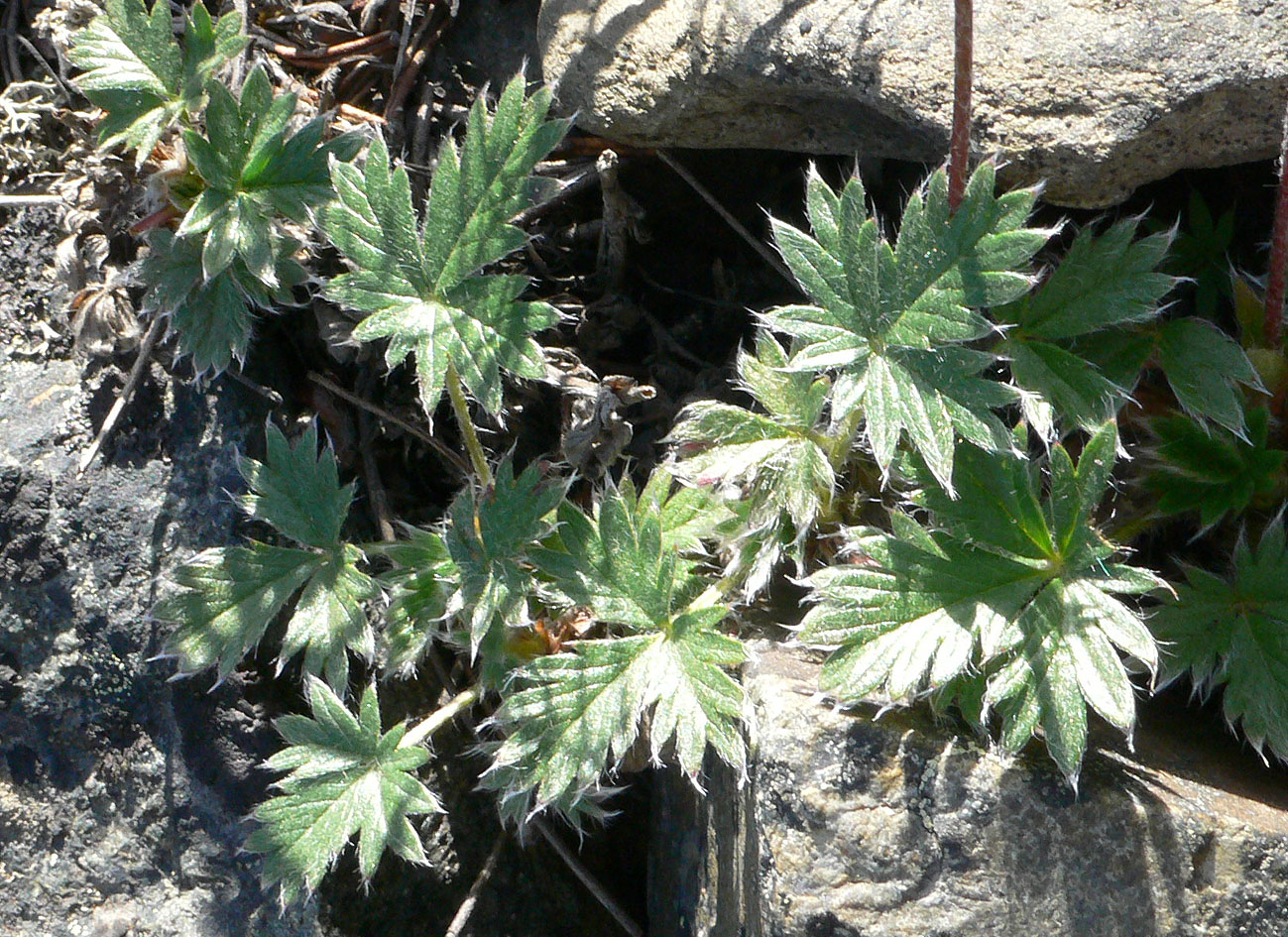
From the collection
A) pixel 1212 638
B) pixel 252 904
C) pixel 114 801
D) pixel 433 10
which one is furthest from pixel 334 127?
pixel 1212 638

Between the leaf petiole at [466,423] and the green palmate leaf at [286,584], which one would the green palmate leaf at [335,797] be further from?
the leaf petiole at [466,423]

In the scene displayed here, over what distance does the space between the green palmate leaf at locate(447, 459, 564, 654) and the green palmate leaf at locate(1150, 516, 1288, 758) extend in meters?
1.27

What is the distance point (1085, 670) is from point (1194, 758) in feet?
1.68

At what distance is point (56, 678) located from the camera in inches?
94.7

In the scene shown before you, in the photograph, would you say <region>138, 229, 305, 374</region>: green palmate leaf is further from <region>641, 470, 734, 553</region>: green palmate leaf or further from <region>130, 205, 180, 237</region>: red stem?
<region>641, 470, 734, 553</region>: green palmate leaf

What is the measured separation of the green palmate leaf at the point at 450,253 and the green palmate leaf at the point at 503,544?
0.22 metres

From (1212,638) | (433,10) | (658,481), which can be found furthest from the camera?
(433,10)

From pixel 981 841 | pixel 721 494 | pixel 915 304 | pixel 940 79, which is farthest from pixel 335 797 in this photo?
pixel 940 79

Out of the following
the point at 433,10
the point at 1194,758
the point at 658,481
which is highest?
the point at 433,10

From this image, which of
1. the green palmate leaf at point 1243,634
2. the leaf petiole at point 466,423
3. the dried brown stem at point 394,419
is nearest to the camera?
the green palmate leaf at point 1243,634

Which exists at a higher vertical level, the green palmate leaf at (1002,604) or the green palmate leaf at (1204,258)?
the green palmate leaf at (1204,258)

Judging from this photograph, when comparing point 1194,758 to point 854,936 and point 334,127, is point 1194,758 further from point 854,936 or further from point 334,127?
point 334,127

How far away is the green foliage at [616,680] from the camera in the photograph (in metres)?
2.03

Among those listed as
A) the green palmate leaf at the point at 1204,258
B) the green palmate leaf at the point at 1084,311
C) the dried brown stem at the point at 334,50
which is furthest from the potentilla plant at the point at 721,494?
the dried brown stem at the point at 334,50
